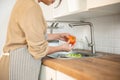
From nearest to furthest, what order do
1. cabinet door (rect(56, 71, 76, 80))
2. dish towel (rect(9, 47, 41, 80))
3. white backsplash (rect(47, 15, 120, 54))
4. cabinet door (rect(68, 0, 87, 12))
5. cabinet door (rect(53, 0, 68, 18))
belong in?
1. cabinet door (rect(56, 71, 76, 80))
2. dish towel (rect(9, 47, 41, 80))
3. cabinet door (rect(68, 0, 87, 12))
4. white backsplash (rect(47, 15, 120, 54))
5. cabinet door (rect(53, 0, 68, 18))

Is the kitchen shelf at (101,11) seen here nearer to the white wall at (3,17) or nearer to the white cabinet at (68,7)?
the white cabinet at (68,7)

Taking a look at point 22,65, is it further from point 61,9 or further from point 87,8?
point 61,9

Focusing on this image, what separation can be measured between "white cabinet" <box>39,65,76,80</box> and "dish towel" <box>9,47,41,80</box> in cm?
7

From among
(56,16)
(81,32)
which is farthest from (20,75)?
(81,32)

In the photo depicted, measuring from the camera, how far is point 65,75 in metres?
1.01

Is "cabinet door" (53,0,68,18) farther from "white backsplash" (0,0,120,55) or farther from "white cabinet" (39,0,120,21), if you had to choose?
"white backsplash" (0,0,120,55)

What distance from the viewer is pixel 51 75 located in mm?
1188

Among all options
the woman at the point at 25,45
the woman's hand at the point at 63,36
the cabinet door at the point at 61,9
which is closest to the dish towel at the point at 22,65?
the woman at the point at 25,45

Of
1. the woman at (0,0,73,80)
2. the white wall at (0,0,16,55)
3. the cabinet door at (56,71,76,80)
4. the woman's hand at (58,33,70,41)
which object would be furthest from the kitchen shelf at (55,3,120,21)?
the white wall at (0,0,16,55)

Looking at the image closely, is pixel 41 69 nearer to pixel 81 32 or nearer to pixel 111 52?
pixel 111 52

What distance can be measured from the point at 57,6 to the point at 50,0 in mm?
411

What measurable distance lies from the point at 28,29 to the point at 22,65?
0.80 ft

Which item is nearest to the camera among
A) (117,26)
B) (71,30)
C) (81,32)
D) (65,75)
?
(65,75)

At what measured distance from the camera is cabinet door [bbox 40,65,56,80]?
1.16 m
